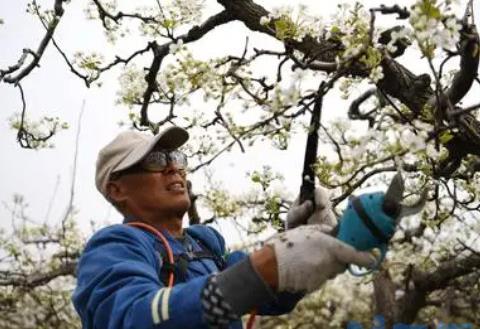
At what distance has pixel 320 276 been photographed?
168 cm

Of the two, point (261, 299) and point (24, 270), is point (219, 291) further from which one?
point (24, 270)

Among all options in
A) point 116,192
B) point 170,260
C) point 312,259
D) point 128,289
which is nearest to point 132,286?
point 128,289

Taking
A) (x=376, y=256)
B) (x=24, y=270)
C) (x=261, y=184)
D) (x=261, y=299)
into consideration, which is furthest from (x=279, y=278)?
(x=24, y=270)

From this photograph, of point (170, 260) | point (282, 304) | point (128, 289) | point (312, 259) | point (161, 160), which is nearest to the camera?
point (312, 259)

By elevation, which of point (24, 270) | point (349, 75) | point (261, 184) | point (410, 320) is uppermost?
point (349, 75)

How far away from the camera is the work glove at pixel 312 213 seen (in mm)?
2234

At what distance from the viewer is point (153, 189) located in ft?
8.34

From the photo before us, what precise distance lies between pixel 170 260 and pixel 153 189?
444 mm

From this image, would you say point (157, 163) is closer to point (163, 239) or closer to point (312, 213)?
point (163, 239)

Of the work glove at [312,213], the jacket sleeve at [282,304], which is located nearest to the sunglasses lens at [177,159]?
the jacket sleeve at [282,304]

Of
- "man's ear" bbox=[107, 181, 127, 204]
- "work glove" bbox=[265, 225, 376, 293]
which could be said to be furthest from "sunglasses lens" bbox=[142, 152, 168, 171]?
"work glove" bbox=[265, 225, 376, 293]

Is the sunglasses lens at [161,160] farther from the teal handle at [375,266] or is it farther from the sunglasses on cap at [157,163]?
the teal handle at [375,266]

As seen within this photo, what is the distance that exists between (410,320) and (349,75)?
6.43 m

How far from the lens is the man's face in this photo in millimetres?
2508
